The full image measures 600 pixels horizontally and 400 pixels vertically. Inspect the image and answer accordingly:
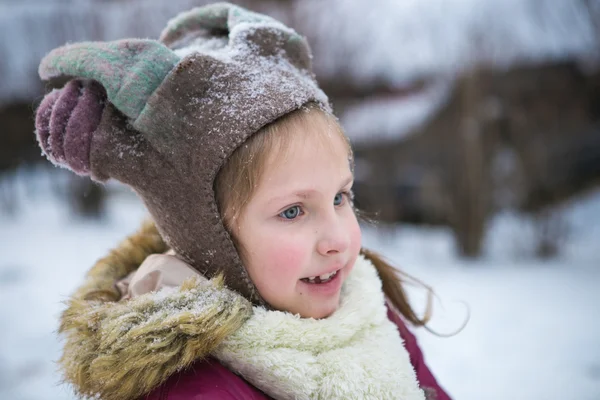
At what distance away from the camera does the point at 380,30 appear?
636cm

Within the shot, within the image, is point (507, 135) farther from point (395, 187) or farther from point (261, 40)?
point (261, 40)

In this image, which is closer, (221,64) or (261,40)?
(221,64)

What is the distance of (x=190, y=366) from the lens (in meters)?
1.11

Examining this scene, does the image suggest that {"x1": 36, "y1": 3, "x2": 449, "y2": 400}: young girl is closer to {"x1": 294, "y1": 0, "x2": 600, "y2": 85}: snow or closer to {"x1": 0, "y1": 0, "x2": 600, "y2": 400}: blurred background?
{"x1": 0, "y1": 0, "x2": 600, "y2": 400}: blurred background

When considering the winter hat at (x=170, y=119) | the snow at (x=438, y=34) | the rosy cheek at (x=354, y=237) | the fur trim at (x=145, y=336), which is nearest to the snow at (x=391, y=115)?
the snow at (x=438, y=34)

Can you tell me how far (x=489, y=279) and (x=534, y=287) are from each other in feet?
1.43

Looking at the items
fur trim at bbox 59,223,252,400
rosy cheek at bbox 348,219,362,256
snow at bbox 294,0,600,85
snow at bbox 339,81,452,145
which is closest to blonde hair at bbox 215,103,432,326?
fur trim at bbox 59,223,252,400

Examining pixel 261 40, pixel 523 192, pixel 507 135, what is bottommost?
pixel 523 192

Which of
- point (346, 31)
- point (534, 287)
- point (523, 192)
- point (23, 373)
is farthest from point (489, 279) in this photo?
point (23, 373)

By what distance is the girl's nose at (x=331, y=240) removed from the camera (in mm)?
1211

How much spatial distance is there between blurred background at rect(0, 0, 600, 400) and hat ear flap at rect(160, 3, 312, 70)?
8.21 feet

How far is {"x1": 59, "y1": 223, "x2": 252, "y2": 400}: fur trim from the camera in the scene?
104cm

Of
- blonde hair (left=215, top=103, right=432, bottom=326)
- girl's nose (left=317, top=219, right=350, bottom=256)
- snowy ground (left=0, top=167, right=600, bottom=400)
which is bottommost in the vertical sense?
snowy ground (left=0, top=167, right=600, bottom=400)

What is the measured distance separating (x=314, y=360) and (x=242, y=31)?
0.91 m
